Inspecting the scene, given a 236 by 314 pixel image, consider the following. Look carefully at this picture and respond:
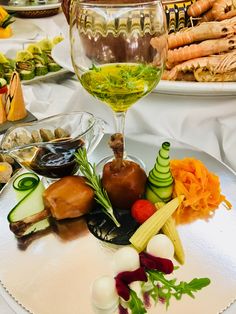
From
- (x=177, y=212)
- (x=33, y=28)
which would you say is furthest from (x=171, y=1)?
(x=33, y=28)

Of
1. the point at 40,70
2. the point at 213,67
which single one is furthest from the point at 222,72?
the point at 40,70

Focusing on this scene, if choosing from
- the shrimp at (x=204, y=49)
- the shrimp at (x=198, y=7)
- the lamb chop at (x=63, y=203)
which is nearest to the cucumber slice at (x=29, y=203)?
the lamb chop at (x=63, y=203)

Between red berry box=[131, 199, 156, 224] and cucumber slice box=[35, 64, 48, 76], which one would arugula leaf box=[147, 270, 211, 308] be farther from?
cucumber slice box=[35, 64, 48, 76]

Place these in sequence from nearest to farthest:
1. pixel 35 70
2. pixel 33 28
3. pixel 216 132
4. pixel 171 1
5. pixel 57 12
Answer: pixel 216 132 → pixel 171 1 → pixel 35 70 → pixel 33 28 → pixel 57 12

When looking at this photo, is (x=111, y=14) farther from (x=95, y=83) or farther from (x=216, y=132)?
(x=216, y=132)

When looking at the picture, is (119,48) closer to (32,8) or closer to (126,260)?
(126,260)

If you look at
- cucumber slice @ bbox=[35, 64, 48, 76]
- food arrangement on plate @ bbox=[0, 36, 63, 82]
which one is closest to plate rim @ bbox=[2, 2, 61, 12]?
food arrangement on plate @ bbox=[0, 36, 63, 82]
